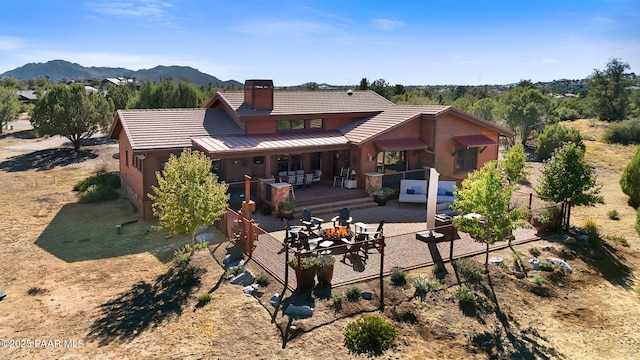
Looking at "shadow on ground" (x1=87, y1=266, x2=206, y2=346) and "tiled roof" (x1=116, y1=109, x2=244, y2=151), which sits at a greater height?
"tiled roof" (x1=116, y1=109, x2=244, y2=151)

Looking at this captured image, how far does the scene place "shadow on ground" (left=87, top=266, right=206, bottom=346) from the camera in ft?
37.0

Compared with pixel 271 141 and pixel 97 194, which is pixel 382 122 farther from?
pixel 97 194

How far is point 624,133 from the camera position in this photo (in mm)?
41750

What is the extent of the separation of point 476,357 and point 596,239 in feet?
32.8

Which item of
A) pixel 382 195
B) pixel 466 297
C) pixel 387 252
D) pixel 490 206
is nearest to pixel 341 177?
pixel 382 195

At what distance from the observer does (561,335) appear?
38.5 feet

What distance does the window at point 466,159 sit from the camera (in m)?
26.0

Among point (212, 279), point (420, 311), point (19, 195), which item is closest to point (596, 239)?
point (420, 311)

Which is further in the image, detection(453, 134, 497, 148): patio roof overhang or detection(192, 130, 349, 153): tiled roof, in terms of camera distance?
detection(453, 134, 497, 148): patio roof overhang

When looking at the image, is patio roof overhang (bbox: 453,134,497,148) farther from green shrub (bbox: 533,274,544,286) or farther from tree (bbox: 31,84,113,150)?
tree (bbox: 31,84,113,150)

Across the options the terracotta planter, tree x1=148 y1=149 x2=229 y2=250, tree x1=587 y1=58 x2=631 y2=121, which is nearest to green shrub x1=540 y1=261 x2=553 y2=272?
the terracotta planter

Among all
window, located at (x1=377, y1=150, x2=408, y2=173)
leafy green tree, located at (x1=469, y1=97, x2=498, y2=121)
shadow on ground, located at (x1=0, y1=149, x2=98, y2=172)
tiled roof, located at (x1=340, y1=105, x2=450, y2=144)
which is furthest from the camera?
leafy green tree, located at (x1=469, y1=97, x2=498, y2=121)

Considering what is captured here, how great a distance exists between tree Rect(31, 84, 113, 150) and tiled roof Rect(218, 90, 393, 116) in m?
20.5

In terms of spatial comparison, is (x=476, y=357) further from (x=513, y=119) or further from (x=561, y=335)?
(x=513, y=119)
